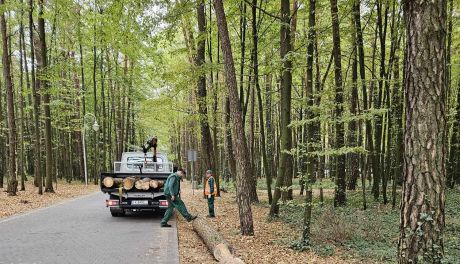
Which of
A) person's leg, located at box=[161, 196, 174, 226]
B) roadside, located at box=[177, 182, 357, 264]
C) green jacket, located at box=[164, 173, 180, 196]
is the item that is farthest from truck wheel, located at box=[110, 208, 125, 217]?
green jacket, located at box=[164, 173, 180, 196]

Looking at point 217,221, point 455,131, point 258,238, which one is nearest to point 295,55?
point 258,238

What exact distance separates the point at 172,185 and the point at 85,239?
9.68 ft

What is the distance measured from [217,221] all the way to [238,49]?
27.9 feet

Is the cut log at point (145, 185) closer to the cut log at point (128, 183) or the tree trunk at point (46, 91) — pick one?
the cut log at point (128, 183)

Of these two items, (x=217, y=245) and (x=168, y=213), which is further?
(x=168, y=213)

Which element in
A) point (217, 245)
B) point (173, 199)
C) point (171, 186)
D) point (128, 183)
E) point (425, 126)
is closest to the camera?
point (425, 126)

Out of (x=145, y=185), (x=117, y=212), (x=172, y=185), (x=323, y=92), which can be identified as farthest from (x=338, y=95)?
(x=117, y=212)

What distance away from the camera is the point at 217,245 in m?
7.75

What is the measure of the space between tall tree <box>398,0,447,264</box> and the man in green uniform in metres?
7.38

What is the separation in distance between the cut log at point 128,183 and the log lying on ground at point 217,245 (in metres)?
3.03

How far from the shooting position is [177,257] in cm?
737

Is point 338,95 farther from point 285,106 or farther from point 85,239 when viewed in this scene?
point 85,239

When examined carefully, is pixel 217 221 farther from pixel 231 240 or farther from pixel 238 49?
pixel 238 49

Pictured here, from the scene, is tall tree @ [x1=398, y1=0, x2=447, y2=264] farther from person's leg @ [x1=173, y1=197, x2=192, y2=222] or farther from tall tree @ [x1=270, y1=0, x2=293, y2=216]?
person's leg @ [x1=173, y1=197, x2=192, y2=222]
